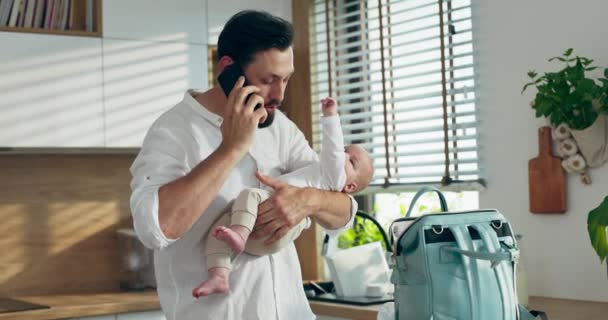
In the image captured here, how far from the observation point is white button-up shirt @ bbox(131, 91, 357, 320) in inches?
72.8

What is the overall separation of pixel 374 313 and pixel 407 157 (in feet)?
3.18

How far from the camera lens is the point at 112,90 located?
11.7 feet

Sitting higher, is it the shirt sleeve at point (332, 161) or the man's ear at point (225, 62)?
the man's ear at point (225, 62)

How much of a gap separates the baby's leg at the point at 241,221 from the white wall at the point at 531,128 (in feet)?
5.09

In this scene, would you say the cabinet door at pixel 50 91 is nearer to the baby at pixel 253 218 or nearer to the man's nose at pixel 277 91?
the baby at pixel 253 218

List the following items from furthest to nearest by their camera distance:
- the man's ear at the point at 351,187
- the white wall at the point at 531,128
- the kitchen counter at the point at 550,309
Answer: the white wall at the point at 531,128, the kitchen counter at the point at 550,309, the man's ear at the point at 351,187

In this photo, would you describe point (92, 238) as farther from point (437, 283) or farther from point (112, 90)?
point (437, 283)

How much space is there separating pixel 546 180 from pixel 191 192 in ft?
5.76

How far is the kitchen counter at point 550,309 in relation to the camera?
9.20 ft

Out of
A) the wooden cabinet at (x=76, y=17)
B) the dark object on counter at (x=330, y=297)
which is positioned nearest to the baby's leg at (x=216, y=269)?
the dark object on counter at (x=330, y=297)

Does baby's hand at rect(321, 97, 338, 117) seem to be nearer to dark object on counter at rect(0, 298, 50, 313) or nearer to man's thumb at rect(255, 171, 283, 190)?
man's thumb at rect(255, 171, 283, 190)

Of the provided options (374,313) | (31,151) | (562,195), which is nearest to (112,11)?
(31,151)

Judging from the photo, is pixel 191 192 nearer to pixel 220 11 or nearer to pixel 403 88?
pixel 403 88

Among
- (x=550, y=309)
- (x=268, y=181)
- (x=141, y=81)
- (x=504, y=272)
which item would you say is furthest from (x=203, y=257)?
(x=141, y=81)
